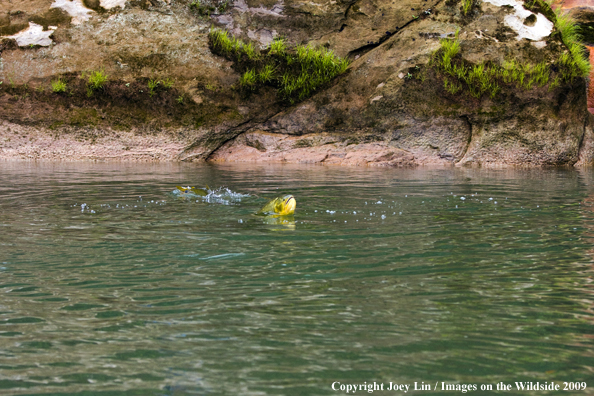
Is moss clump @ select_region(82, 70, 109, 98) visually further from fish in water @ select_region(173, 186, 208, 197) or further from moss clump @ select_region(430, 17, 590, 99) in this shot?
moss clump @ select_region(430, 17, 590, 99)

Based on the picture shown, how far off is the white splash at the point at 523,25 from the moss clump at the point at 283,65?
398 centimetres

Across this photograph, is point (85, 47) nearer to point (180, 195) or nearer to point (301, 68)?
point (301, 68)

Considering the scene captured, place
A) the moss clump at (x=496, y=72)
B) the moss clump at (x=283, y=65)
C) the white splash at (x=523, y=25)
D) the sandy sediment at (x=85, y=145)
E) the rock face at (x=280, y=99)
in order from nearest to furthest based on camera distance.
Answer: the moss clump at (x=496, y=72)
the rock face at (x=280, y=99)
the sandy sediment at (x=85, y=145)
the white splash at (x=523, y=25)
the moss clump at (x=283, y=65)

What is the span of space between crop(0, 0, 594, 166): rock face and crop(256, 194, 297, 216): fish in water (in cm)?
745

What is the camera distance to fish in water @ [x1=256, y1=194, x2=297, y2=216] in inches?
181

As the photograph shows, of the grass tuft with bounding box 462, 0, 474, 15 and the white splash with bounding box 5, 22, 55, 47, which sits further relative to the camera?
the white splash with bounding box 5, 22, 55, 47

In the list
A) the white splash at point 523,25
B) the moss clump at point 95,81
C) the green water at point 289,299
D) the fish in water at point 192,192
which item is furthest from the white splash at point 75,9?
the white splash at point 523,25

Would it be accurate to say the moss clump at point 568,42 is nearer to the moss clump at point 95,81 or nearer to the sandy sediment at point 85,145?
the sandy sediment at point 85,145

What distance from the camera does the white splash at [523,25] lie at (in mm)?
12039

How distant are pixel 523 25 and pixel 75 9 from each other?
11.3 metres

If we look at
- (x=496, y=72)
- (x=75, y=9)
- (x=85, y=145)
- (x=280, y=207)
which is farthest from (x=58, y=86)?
(x=496, y=72)

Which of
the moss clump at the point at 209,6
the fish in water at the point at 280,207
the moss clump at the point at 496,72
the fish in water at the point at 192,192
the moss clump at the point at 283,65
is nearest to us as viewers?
the fish in water at the point at 280,207

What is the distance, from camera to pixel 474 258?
3.14 m

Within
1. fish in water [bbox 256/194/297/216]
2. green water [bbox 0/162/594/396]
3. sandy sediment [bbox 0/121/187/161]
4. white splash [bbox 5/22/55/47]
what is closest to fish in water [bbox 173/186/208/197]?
green water [bbox 0/162/594/396]
